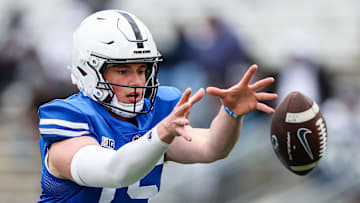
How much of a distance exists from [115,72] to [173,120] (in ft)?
2.22

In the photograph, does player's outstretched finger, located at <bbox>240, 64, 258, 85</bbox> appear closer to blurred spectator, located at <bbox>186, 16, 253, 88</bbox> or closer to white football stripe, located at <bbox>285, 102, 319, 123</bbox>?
white football stripe, located at <bbox>285, 102, 319, 123</bbox>

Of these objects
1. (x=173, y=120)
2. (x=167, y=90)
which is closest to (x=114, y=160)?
(x=173, y=120)

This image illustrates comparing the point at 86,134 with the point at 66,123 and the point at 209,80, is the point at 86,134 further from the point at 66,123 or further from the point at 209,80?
the point at 209,80

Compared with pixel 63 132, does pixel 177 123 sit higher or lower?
higher

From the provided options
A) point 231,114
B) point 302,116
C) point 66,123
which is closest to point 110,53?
point 66,123

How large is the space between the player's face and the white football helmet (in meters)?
0.02

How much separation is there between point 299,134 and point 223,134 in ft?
1.14

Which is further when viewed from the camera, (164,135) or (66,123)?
(66,123)

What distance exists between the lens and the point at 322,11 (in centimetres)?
914

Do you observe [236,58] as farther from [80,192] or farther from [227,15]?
[80,192]

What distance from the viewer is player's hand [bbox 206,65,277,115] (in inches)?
123

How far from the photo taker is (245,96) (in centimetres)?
316

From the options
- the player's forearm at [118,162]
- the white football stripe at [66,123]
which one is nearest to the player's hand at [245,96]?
the player's forearm at [118,162]

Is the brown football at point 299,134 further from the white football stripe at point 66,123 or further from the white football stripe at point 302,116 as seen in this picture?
the white football stripe at point 66,123
